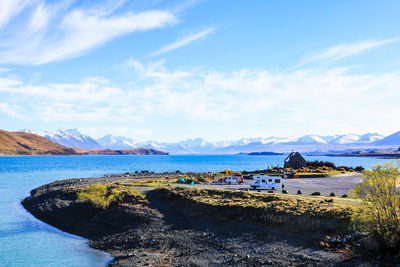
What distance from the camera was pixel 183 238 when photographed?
85.6ft

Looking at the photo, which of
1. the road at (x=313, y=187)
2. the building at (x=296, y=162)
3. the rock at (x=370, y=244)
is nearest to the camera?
the rock at (x=370, y=244)

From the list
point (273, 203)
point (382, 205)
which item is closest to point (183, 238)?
point (273, 203)

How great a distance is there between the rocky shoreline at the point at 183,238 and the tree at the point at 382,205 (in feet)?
6.41

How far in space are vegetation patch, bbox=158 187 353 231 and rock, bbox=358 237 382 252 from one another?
2558 millimetres

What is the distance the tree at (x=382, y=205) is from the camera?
18.8 m

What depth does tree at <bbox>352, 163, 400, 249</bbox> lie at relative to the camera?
1880 cm

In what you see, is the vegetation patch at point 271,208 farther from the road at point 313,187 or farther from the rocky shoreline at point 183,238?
the road at point 313,187

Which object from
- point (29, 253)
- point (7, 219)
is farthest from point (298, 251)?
point (7, 219)

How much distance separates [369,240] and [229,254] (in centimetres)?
887

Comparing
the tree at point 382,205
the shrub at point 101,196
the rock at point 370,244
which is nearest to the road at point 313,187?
the shrub at point 101,196

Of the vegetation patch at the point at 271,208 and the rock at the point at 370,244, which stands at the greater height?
the vegetation patch at the point at 271,208

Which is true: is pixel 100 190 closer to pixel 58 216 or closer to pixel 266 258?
pixel 58 216

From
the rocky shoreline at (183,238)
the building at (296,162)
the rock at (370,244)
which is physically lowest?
the rocky shoreline at (183,238)

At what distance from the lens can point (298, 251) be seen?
69.7ft
